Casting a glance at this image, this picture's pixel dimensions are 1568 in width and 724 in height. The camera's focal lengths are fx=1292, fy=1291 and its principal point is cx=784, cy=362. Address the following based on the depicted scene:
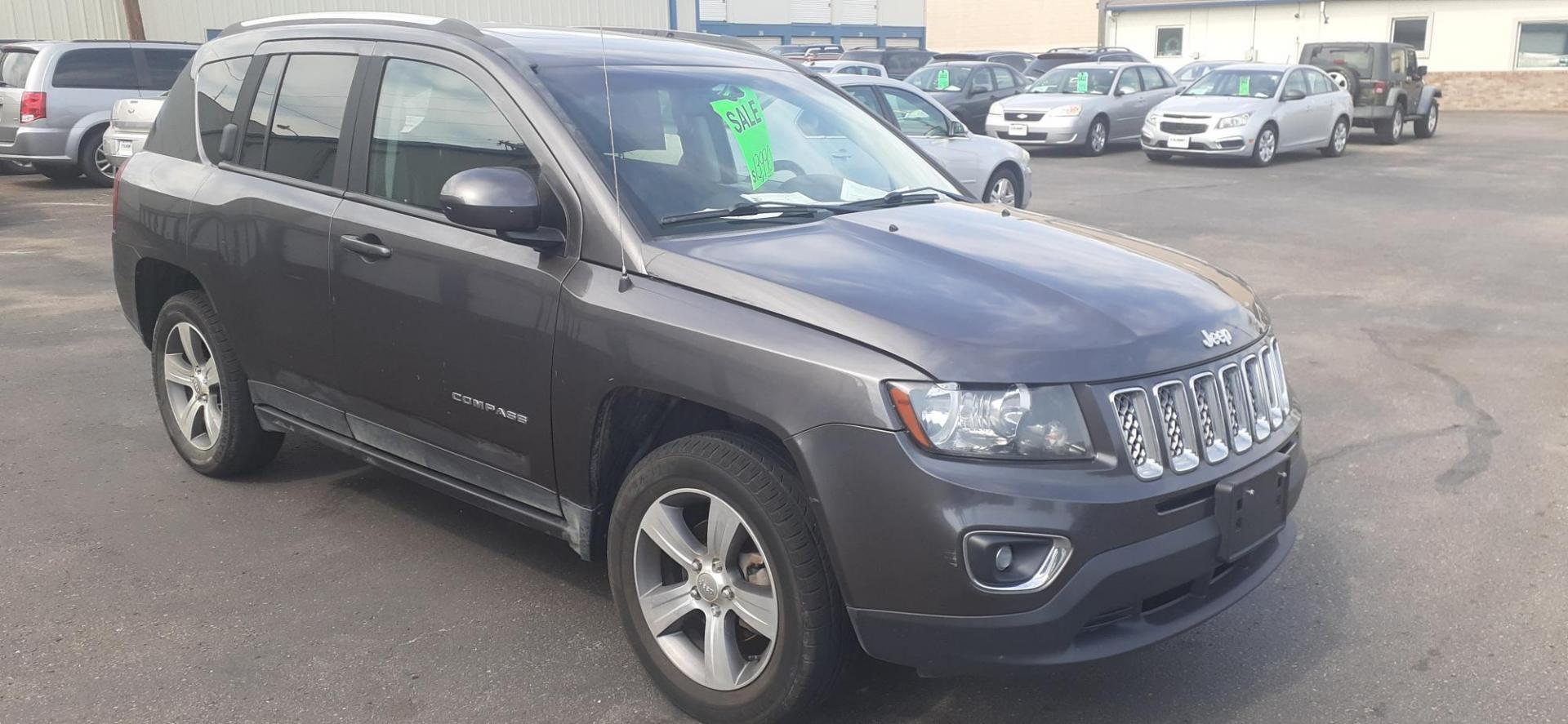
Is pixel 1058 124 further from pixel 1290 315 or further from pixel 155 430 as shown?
pixel 155 430

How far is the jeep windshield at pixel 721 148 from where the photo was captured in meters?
3.75

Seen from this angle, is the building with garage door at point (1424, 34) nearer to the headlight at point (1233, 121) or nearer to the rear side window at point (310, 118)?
the headlight at point (1233, 121)

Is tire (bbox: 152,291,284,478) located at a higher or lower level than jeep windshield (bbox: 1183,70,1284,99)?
lower

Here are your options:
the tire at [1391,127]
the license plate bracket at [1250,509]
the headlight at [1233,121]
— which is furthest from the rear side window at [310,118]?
the tire at [1391,127]

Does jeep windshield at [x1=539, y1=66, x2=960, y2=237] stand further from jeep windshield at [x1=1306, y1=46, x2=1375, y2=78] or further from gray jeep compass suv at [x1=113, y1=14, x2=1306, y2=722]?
jeep windshield at [x1=1306, y1=46, x2=1375, y2=78]

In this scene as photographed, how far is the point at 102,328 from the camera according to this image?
8.38 metres

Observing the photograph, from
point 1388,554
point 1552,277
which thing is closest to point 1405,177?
point 1552,277

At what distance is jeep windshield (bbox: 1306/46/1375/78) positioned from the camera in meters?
22.9

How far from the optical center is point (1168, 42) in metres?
42.1

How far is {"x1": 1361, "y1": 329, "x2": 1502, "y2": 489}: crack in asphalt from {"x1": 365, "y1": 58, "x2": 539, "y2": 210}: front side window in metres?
3.63

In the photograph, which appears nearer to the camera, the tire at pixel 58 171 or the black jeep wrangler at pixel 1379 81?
the tire at pixel 58 171

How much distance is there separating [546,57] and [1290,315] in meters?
6.19

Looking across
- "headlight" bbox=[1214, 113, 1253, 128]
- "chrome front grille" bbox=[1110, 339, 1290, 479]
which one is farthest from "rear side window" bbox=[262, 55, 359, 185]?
"headlight" bbox=[1214, 113, 1253, 128]

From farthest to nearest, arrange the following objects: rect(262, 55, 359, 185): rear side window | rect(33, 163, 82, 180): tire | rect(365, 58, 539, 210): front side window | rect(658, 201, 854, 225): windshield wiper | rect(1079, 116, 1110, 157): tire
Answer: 1. rect(1079, 116, 1110, 157): tire
2. rect(33, 163, 82, 180): tire
3. rect(262, 55, 359, 185): rear side window
4. rect(365, 58, 539, 210): front side window
5. rect(658, 201, 854, 225): windshield wiper
